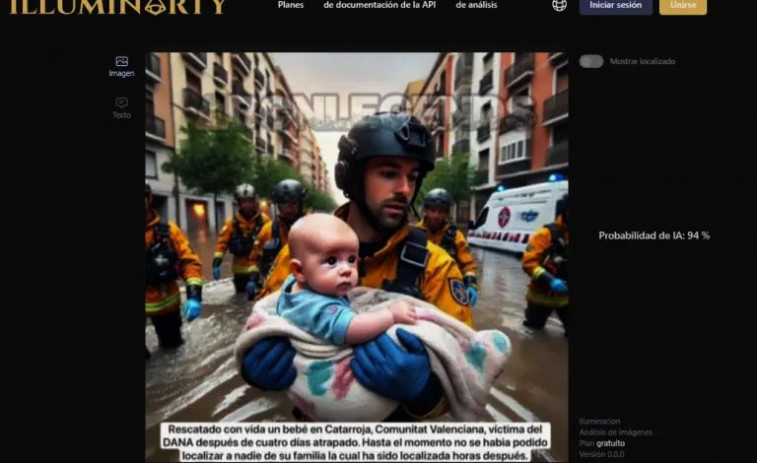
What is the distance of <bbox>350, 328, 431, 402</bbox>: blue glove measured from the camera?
1039mm

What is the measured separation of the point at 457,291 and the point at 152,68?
5.19 ft

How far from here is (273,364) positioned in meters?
1.08

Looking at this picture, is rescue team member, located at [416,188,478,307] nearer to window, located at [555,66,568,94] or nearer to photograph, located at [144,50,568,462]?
photograph, located at [144,50,568,462]

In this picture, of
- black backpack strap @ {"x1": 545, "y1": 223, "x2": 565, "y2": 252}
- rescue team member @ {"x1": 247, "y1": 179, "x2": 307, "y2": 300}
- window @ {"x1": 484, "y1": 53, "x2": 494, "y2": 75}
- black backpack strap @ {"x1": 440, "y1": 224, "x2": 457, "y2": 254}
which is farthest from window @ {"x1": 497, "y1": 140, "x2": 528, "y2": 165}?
rescue team member @ {"x1": 247, "y1": 179, "x2": 307, "y2": 300}

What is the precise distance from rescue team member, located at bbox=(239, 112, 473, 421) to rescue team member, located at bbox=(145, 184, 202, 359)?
135 centimetres

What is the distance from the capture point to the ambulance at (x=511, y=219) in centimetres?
580

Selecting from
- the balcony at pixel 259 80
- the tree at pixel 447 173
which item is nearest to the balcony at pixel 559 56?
the balcony at pixel 259 80

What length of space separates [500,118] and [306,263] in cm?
149

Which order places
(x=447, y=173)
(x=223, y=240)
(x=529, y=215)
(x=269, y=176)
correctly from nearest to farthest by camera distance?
(x=269, y=176) < (x=223, y=240) < (x=447, y=173) < (x=529, y=215)

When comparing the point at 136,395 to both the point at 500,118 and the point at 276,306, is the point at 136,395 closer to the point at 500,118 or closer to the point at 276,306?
the point at 276,306

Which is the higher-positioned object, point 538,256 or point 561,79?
point 561,79

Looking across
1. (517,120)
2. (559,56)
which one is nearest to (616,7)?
(559,56)

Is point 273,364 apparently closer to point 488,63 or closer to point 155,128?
point 155,128

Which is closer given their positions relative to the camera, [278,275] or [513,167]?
[278,275]
